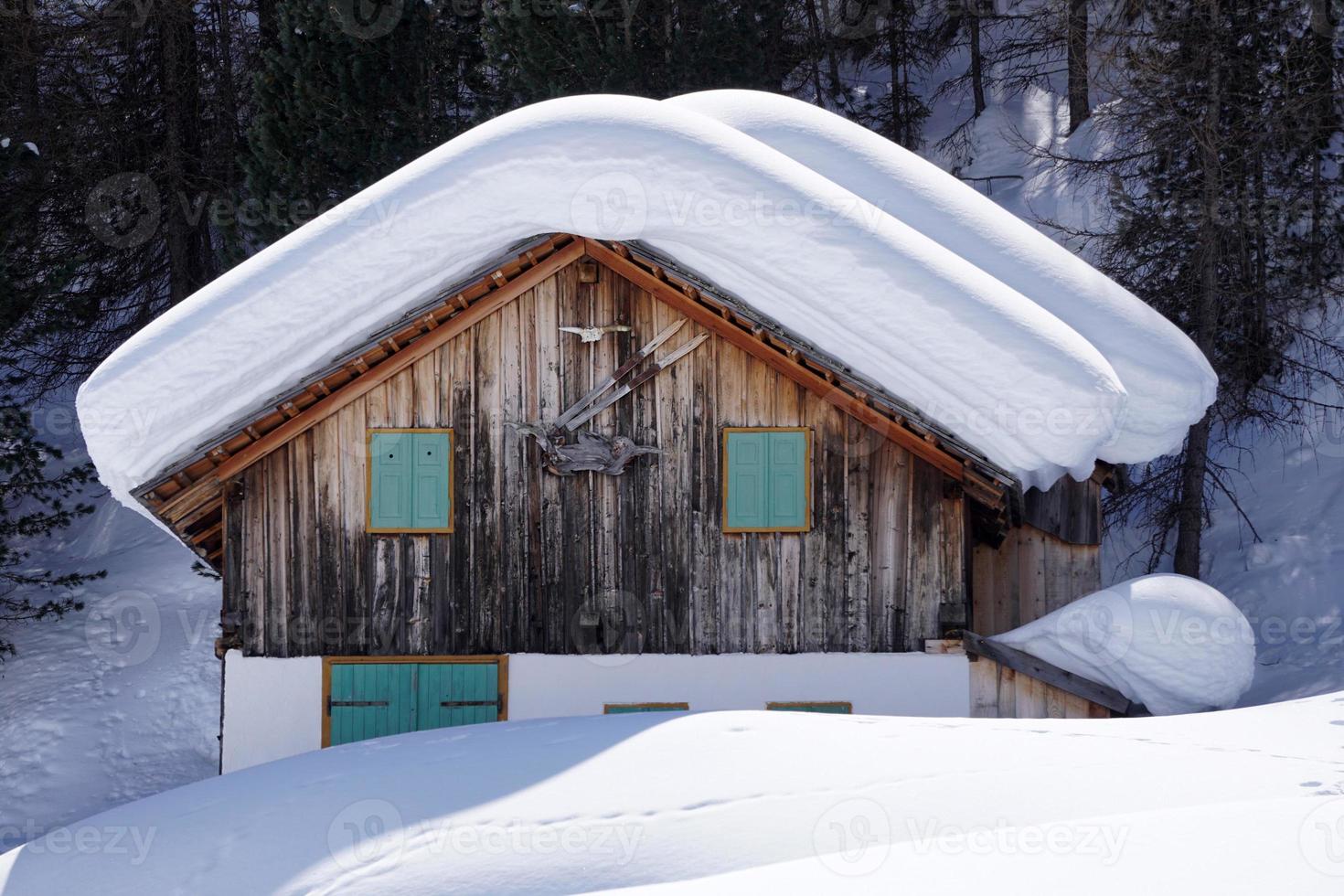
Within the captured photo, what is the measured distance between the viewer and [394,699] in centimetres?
930

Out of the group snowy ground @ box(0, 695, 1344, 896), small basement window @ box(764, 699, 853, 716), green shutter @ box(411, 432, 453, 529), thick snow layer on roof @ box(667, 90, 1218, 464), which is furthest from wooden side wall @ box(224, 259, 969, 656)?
snowy ground @ box(0, 695, 1344, 896)

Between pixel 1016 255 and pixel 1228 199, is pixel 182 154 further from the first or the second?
pixel 1228 199

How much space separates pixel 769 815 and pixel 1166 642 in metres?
4.31

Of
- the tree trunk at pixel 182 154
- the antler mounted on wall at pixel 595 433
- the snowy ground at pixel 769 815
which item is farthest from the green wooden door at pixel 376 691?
the tree trunk at pixel 182 154

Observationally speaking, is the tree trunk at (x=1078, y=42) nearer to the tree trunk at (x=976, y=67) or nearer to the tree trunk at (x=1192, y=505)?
the tree trunk at (x=976, y=67)

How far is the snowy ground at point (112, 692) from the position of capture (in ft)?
47.9

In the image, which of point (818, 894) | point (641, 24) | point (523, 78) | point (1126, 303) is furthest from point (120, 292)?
point (818, 894)

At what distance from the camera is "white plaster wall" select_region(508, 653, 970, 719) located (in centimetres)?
918

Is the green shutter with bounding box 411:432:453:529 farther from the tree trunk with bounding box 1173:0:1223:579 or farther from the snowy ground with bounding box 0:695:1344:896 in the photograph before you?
the tree trunk with bounding box 1173:0:1223:579

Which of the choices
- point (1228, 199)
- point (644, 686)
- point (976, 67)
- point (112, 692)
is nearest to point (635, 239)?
point (644, 686)

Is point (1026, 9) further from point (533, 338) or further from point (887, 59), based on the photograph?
point (533, 338)

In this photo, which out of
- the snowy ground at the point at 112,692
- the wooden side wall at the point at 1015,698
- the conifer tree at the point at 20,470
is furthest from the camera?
the snowy ground at the point at 112,692

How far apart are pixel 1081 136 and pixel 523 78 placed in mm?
11481

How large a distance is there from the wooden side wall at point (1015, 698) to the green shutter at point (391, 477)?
4.63m
